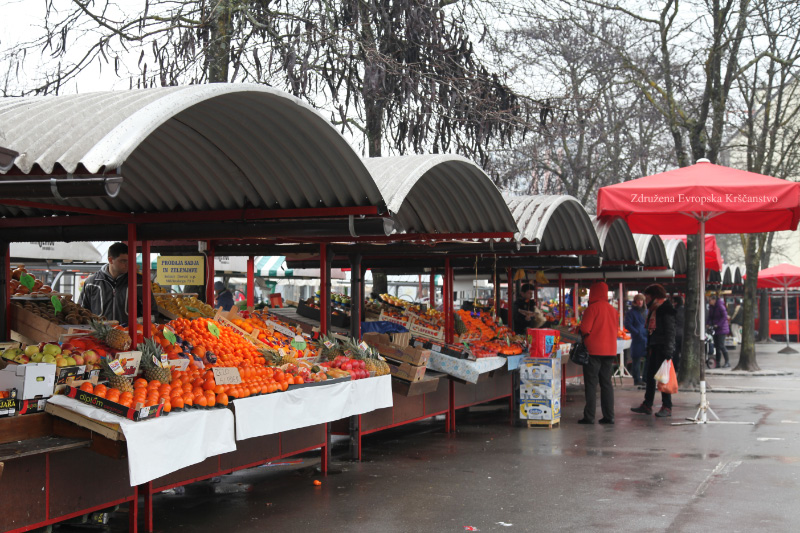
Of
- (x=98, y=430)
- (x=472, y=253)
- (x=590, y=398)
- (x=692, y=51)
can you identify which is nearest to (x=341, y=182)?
(x=98, y=430)

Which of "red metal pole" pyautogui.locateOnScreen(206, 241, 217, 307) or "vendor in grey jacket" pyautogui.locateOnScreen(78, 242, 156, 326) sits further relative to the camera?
"red metal pole" pyautogui.locateOnScreen(206, 241, 217, 307)

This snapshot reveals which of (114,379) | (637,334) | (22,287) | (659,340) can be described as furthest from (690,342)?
(114,379)

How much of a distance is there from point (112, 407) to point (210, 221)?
8.77 feet

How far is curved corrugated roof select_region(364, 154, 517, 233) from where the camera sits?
30.5ft

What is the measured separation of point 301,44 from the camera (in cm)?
1339

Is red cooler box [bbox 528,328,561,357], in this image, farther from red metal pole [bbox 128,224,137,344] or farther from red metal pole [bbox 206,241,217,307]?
red metal pole [bbox 128,224,137,344]

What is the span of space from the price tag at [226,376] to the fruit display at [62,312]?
5.89 feet

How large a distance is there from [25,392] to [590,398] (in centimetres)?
825

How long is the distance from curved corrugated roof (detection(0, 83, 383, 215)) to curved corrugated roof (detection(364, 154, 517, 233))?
158 cm

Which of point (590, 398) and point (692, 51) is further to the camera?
point (692, 51)

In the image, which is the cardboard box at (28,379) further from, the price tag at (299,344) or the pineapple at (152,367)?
the price tag at (299,344)

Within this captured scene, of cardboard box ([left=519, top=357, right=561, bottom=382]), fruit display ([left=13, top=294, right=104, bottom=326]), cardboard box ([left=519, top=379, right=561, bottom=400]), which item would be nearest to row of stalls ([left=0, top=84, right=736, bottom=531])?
fruit display ([left=13, top=294, right=104, bottom=326])

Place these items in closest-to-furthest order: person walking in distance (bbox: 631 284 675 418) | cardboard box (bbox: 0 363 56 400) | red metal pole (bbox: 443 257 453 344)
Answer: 1. cardboard box (bbox: 0 363 56 400)
2. red metal pole (bbox: 443 257 453 344)
3. person walking in distance (bbox: 631 284 675 418)

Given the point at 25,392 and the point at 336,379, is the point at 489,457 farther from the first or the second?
the point at 25,392
